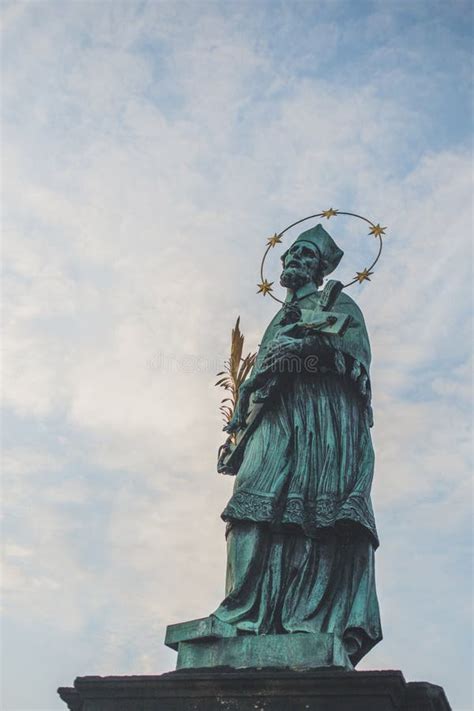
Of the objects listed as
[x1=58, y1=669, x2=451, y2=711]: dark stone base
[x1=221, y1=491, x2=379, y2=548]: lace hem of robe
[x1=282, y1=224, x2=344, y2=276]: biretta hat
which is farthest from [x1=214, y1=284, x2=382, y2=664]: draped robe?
[x1=282, y1=224, x2=344, y2=276]: biretta hat

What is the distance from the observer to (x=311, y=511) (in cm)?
882

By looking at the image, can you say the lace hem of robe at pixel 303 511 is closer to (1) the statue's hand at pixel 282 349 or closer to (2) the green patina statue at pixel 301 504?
(2) the green patina statue at pixel 301 504

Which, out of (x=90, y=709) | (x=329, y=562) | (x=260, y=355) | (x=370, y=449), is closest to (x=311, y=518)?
(x=329, y=562)

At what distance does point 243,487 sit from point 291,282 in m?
2.44

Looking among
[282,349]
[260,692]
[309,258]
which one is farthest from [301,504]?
[309,258]

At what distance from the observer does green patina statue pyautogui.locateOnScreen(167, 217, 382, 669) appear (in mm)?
8070

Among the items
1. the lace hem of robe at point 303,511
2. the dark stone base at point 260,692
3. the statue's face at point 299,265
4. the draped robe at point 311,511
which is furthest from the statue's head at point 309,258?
the dark stone base at point 260,692

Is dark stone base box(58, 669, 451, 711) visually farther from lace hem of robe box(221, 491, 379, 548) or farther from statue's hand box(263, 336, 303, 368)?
statue's hand box(263, 336, 303, 368)

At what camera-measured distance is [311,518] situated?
345 inches

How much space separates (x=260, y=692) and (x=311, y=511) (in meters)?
1.99

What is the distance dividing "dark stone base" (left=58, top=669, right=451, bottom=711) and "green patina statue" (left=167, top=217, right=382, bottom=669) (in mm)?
434

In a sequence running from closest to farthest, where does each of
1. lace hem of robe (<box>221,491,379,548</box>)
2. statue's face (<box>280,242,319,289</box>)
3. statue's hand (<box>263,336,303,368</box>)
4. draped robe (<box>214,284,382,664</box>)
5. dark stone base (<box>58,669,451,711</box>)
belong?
dark stone base (<box>58,669,451,711</box>), draped robe (<box>214,284,382,664</box>), lace hem of robe (<box>221,491,379,548</box>), statue's hand (<box>263,336,303,368</box>), statue's face (<box>280,242,319,289</box>)

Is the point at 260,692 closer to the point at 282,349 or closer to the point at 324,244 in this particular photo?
the point at 282,349

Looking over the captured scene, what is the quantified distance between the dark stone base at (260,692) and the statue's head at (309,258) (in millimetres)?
4271
